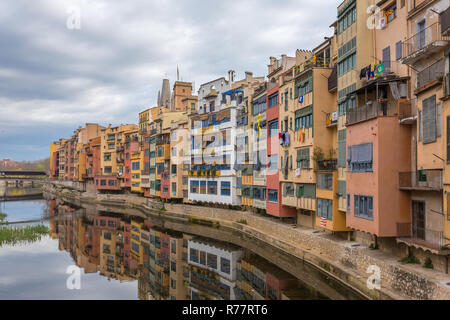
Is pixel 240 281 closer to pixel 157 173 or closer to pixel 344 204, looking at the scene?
pixel 344 204

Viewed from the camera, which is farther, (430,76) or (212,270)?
(212,270)

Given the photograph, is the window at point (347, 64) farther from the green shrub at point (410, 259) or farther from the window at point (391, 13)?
the green shrub at point (410, 259)

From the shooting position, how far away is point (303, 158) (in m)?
31.1

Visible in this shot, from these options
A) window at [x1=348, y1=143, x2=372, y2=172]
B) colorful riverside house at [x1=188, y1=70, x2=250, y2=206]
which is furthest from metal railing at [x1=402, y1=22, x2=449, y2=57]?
colorful riverside house at [x1=188, y1=70, x2=250, y2=206]

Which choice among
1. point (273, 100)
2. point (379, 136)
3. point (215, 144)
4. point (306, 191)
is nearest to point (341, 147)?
point (379, 136)

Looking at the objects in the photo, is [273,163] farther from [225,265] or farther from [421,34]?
[421,34]

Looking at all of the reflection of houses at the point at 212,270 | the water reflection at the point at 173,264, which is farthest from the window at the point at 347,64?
the reflection of houses at the point at 212,270

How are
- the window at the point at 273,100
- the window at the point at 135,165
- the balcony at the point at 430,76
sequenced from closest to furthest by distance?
the balcony at the point at 430,76 < the window at the point at 273,100 < the window at the point at 135,165

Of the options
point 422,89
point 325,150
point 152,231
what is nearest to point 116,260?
point 152,231

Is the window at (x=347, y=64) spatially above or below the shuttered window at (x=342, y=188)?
above

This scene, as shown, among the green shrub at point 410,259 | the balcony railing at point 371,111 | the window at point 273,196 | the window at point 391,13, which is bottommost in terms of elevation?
the green shrub at point 410,259

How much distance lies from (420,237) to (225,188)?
29950 mm

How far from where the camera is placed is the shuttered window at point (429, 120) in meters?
17.2
